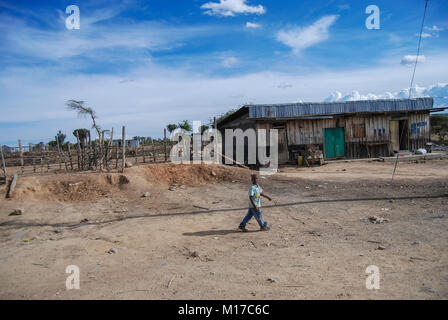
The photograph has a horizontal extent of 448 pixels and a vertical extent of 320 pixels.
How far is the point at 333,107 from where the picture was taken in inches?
687

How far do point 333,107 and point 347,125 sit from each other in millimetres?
1481

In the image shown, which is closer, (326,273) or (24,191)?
(326,273)

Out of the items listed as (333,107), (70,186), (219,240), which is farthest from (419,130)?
(70,186)

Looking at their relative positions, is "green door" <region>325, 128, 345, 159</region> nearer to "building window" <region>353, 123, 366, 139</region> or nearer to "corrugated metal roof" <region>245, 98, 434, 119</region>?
"building window" <region>353, 123, 366, 139</region>

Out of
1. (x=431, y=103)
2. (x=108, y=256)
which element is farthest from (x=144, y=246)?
(x=431, y=103)

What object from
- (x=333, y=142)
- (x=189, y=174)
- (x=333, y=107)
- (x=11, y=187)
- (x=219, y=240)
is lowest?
(x=219, y=240)

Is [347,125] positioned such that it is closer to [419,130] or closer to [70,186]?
[419,130]

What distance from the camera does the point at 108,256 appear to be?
5.43 m

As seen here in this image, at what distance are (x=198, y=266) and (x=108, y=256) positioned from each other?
6.24 ft

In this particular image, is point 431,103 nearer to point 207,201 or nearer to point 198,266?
point 207,201

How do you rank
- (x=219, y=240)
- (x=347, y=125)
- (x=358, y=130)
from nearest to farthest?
(x=219, y=240)
(x=347, y=125)
(x=358, y=130)

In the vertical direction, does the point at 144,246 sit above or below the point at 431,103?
below

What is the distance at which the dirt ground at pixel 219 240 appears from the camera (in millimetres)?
3973
